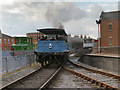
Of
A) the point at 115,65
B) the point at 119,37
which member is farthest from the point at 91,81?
the point at 119,37

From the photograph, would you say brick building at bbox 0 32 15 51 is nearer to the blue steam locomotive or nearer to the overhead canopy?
the overhead canopy

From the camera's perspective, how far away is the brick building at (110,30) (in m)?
35.9

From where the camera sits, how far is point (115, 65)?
50.0ft

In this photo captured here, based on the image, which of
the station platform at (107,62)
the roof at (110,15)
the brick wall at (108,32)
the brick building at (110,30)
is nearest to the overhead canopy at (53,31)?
the station platform at (107,62)

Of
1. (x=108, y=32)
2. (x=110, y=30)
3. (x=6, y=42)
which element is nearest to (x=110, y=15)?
(x=110, y=30)

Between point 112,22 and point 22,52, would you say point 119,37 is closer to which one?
point 112,22

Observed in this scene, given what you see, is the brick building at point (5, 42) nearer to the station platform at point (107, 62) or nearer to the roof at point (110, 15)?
the roof at point (110, 15)

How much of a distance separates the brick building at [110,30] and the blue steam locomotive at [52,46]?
23.0 meters

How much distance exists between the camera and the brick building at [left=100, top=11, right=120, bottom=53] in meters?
35.9

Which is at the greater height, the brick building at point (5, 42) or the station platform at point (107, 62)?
the brick building at point (5, 42)

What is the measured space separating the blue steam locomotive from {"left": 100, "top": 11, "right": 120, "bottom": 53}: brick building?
2296cm

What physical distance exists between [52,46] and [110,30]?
24.5 m

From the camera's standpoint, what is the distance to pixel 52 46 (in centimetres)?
1520

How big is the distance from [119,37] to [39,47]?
25.2 m
